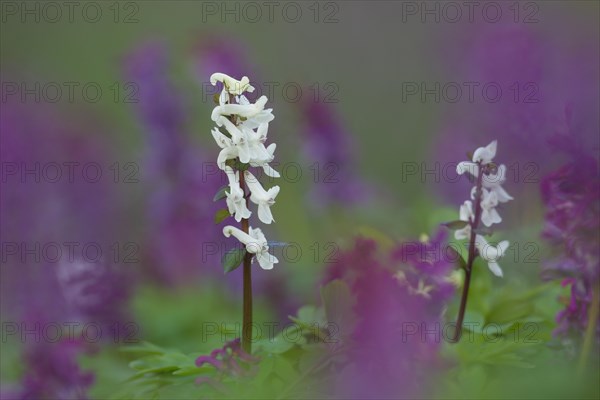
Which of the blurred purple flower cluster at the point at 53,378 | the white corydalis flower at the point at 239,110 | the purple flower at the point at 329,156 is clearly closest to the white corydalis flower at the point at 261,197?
Result: the white corydalis flower at the point at 239,110

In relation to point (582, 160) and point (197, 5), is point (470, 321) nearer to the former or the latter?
point (582, 160)

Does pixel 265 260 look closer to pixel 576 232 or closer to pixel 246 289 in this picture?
pixel 246 289

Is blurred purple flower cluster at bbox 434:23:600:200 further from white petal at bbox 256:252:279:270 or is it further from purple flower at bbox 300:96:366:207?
white petal at bbox 256:252:279:270

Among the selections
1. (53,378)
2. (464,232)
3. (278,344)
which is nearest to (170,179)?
(53,378)

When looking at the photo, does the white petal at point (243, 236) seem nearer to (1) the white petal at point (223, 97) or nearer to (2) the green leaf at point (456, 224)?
(1) the white petal at point (223, 97)

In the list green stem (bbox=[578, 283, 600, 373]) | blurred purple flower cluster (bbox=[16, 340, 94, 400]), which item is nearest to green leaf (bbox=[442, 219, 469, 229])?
green stem (bbox=[578, 283, 600, 373])

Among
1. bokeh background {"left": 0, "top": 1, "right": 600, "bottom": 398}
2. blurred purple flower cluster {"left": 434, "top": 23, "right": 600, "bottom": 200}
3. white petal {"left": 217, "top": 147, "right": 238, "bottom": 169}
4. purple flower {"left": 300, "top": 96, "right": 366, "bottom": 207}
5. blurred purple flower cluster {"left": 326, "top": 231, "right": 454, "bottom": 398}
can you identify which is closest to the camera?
blurred purple flower cluster {"left": 326, "top": 231, "right": 454, "bottom": 398}
